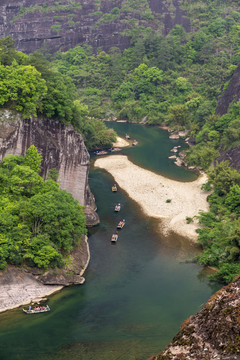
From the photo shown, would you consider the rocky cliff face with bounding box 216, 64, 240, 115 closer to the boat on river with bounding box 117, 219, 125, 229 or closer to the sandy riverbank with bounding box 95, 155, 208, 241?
the sandy riverbank with bounding box 95, 155, 208, 241

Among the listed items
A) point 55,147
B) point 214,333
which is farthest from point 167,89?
point 214,333

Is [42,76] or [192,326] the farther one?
[42,76]

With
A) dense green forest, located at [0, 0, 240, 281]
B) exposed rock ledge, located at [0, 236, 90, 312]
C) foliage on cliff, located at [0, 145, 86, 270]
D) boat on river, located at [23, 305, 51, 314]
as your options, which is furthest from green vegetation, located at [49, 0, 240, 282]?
boat on river, located at [23, 305, 51, 314]

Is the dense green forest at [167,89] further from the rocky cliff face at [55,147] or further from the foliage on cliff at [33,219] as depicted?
the foliage on cliff at [33,219]

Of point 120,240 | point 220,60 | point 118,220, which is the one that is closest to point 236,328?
point 120,240

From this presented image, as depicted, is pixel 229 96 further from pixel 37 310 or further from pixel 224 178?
pixel 37 310

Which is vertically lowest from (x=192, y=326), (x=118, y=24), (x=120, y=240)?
(x=120, y=240)

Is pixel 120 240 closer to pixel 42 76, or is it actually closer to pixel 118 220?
pixel 118 220
